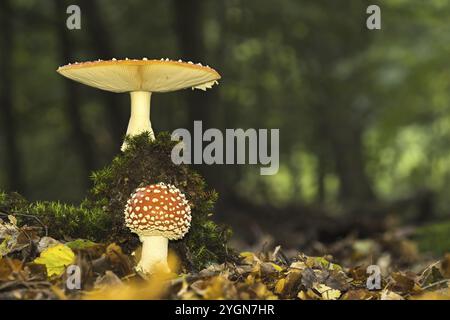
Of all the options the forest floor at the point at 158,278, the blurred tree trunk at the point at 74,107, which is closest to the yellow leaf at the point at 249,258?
the forest floor at the point at 158,278

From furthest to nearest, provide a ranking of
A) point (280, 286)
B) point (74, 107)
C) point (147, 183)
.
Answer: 1. point (74, 107)
2. point (147, 183)
3. point (280, 286)

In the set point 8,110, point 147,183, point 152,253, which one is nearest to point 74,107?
point 8,110

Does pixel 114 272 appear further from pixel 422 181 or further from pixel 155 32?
pixel 422 181

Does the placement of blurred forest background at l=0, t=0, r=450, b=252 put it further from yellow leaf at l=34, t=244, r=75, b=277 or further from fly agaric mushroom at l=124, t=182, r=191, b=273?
yellow leaf at l=34, t=244, r=75, b=277

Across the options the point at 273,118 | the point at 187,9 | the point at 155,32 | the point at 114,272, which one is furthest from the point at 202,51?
the point at 273,118

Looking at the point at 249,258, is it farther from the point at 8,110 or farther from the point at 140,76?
the point at 8,110

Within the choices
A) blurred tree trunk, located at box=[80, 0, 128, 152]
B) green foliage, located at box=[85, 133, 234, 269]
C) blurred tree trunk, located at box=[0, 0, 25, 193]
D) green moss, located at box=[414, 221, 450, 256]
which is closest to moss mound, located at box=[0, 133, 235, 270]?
green foliage, located at box=[85, 133, 234, 269]

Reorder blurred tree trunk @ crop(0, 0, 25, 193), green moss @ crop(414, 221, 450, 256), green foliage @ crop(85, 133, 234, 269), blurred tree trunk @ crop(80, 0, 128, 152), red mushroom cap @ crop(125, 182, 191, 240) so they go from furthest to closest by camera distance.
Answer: blurred tree trunk @ crop(0, 0, 25, 193) < blurred tree trunk @ crop(80, 0, 128, 152) < green moss @ crop(414, 221, 450, 256) < green foliage @ crop(85, 133, 234, 269) < red mushroom cap @ crop(125, 182, 191, 240)
